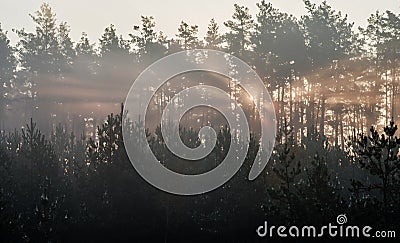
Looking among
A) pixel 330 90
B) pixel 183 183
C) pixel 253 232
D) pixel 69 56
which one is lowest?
pixel 253 232

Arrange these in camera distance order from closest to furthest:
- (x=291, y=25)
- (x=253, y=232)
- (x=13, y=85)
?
(x=253, y=232)
(x=291, y=25)
(x=13, y=85)

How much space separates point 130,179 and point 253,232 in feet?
17.6

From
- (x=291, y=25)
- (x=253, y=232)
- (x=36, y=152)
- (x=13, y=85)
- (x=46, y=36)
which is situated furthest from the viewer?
(x=13, y=85)

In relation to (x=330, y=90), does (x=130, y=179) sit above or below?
below

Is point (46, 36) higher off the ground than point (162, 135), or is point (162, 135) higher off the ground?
point (46, 36)

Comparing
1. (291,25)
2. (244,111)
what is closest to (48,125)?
(244,111)

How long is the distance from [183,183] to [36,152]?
6.88 metres

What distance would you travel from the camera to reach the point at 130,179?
19500 mm

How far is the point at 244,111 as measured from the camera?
156 ft

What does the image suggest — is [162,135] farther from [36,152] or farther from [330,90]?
[330,90]

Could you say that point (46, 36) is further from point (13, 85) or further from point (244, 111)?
point (244, 111)

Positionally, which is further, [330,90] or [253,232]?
[330,90]

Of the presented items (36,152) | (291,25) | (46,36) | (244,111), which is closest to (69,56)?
(46,36)

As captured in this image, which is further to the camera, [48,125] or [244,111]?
[48,125]
